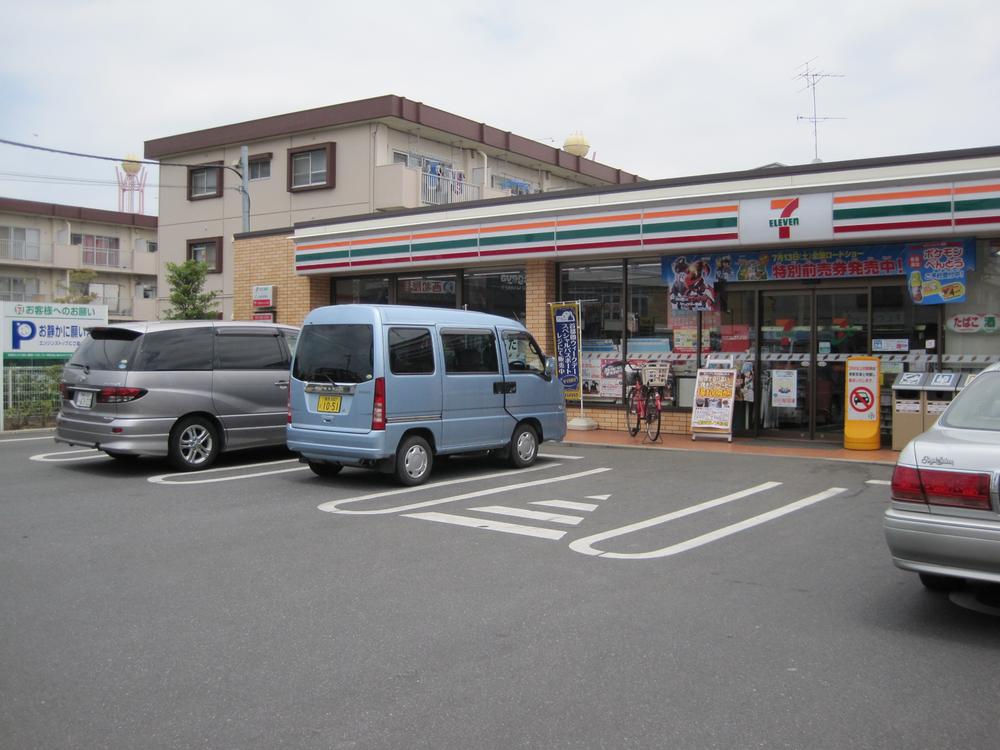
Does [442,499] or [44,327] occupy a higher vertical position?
[44,327]

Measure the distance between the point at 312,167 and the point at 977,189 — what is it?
77.6 ft

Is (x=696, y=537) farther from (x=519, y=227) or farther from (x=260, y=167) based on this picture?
(x=260, y=167)

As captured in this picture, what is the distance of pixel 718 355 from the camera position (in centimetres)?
1448

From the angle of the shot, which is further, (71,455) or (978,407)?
(71,455)

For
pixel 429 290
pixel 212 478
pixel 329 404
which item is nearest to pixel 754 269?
pixel 429 290

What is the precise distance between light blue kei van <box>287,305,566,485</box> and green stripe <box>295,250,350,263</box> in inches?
315

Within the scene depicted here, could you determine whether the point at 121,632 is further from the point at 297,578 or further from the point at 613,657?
the point at 613,657

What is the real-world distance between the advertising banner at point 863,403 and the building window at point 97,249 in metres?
42.9

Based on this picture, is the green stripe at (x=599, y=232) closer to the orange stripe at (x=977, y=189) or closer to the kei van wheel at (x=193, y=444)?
the orange stripe at (x=977, y=189)

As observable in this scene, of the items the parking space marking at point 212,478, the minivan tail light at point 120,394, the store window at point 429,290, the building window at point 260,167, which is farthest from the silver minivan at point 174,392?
the building window at point 260,167

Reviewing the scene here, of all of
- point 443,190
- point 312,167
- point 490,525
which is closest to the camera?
point 490,525

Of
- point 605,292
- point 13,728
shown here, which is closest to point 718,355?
point 605,292

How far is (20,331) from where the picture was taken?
51.4 feet

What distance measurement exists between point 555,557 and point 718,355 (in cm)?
860
